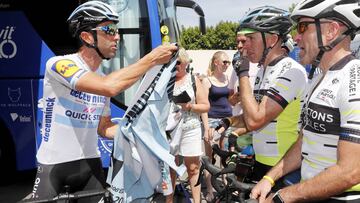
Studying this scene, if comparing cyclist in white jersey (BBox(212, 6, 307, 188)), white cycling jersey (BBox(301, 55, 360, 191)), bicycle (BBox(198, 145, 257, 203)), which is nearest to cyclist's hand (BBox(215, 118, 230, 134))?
bicycle (BBox(198, 145, 257, 203))

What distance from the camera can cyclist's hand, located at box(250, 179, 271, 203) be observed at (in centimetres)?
214

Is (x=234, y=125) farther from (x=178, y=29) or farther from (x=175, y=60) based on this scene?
(x=178, y=29)

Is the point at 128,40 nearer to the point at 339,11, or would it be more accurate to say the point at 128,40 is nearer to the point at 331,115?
the point at 339,11

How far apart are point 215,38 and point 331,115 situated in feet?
149

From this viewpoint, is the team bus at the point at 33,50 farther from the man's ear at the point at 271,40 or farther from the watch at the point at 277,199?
the watch at the point at 277,199

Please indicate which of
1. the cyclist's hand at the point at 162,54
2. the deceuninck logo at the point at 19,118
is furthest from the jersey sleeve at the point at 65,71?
the deceuninck logo at the point at 19,118

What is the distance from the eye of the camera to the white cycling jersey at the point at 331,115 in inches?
67.6

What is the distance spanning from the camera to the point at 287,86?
2592 mm

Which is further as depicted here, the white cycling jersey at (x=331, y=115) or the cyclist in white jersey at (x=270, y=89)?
the cyclist in white jersey at (x=270, y=89)

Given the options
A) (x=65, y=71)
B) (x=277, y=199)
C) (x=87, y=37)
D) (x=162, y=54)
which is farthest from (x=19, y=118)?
(x=277, y=199)

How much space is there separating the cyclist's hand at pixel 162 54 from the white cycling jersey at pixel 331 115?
1038 mm

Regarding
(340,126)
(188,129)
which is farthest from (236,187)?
(188,129)

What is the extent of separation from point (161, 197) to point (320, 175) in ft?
4.55

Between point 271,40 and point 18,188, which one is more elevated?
point 271,40
